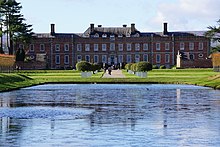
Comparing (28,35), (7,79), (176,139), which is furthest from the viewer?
(28,35)

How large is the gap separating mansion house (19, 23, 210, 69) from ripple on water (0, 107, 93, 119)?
9579 cm

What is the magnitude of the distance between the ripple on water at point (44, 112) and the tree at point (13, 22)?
71698 mm

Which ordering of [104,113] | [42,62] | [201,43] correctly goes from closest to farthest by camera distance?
[104,113], [42,62], [201,43]

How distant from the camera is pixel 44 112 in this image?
71.6ft

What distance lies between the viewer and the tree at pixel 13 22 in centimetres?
9400

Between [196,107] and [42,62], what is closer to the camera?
[196,107]

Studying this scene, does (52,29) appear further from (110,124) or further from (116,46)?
(110,124)

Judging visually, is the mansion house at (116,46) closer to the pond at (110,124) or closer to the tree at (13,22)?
the tree at (13,22)

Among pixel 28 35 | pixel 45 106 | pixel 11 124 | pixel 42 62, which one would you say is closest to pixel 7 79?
pixel 45 106

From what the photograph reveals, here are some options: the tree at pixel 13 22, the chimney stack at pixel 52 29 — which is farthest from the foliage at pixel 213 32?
the chimney stack at pixel 52 29

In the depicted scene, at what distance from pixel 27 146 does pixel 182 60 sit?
316 ft

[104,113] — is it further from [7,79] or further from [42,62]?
[42,62]

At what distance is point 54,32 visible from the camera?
404ft

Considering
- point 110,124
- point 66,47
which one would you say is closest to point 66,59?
point 66,47
